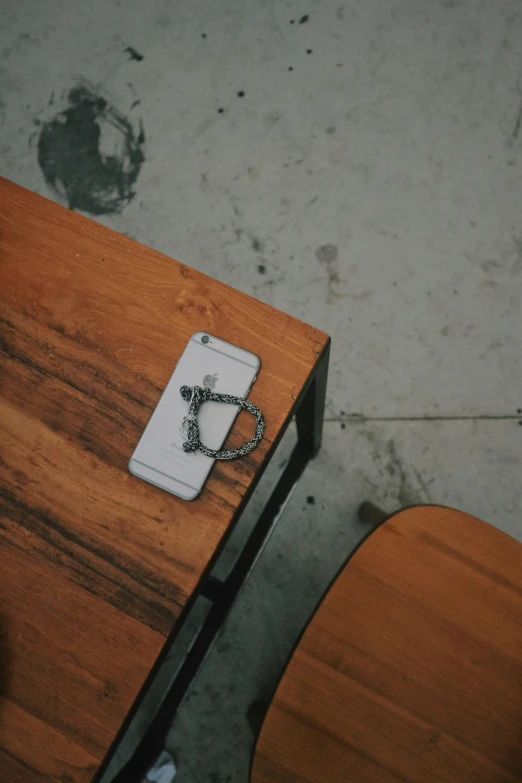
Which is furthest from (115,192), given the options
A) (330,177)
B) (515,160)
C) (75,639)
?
(75,639)

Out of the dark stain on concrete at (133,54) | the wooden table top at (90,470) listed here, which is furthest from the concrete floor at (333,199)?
the wooden table top at (90,470)

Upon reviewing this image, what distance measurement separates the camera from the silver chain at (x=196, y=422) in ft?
2.19

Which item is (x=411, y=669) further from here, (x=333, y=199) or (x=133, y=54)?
(x=133, y=54)

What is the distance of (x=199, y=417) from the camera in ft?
2.26

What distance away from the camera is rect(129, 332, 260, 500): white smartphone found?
675 mm

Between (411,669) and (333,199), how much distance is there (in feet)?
3.25

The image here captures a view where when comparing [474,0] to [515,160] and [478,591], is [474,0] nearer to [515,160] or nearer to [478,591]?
[515,160]

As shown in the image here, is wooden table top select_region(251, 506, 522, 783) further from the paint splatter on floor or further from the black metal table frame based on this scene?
the paint splatter on floor

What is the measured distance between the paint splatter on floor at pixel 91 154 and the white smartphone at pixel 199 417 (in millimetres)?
820

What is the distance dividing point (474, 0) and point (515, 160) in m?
0.43

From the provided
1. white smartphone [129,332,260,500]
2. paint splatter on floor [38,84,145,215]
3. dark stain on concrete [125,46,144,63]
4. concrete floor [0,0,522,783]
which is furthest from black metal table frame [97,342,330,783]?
dark stain on concrete [125,46,144,63]

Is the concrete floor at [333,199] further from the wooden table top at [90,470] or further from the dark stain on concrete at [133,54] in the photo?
the wooden table top at [90,470]

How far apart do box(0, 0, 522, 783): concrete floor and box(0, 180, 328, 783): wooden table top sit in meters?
0.57

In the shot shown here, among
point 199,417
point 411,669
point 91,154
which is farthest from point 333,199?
point 411,669
